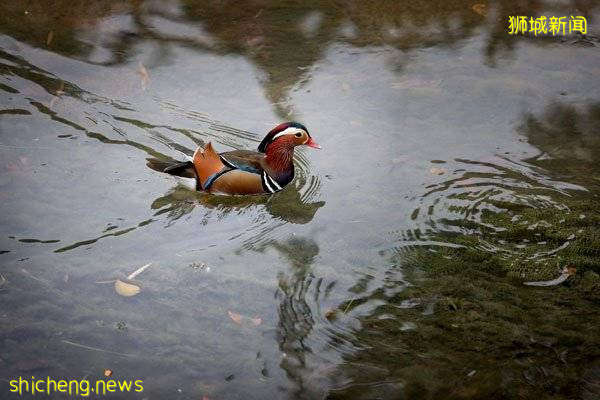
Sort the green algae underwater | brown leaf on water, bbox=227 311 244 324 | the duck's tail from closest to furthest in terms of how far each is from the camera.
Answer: the green algae underwater < brown leaf on water, bbox=227 311 244 324 < the duck's tail

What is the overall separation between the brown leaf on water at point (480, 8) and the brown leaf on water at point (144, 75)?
15.2 feet

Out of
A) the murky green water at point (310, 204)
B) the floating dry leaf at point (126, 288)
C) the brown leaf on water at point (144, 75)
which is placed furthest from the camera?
the brown leaf on water at point (144, 75)

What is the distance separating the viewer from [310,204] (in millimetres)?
6637

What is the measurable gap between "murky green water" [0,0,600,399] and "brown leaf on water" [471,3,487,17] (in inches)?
1.0

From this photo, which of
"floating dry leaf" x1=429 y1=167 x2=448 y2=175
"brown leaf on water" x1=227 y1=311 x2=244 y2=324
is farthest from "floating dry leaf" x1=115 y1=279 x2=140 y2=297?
"floating dry leaf" x1=429 y1=167 x2=448 y2=175

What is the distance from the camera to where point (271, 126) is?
7703 mm

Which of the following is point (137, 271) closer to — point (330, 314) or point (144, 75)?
point (330, 314)

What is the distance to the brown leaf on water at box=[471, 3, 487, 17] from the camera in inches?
386

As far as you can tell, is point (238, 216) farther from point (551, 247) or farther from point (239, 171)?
point (551, 247)

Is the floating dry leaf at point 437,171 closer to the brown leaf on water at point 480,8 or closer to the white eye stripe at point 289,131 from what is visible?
the white eye stripe at point 289,131

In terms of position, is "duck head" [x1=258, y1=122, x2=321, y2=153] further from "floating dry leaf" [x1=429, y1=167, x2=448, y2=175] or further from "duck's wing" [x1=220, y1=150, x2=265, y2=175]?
"floating dry leaf" [x1=429, y1=167, x2=448, y2=175]

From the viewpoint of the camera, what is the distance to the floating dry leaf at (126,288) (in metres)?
5.21

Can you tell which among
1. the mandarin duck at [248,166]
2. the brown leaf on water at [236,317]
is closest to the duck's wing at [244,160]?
the mandarin duck at [248,166]

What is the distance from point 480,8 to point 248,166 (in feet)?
16.1
